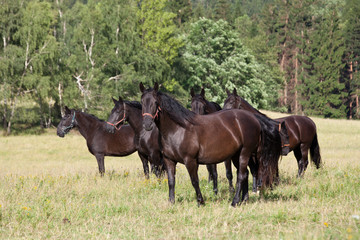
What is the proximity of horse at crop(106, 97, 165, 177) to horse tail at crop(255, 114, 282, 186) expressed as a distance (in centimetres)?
315

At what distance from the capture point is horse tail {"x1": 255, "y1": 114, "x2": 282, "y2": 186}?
27.3 feet

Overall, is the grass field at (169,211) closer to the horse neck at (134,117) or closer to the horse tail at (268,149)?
the horse tail at (268,149)

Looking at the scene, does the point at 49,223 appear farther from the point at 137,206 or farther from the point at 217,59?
the point at 217,59

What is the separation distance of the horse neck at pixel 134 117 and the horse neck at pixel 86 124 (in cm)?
266

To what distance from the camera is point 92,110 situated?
127 feet

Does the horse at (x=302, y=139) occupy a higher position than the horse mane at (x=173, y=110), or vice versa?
the horse mane at (x=173, y=110)

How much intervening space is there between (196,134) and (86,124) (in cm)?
656

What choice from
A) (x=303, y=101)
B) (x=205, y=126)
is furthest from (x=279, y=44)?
(x=205, y=126)

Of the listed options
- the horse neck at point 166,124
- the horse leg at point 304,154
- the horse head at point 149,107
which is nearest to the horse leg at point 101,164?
the horse neck at point 166,124

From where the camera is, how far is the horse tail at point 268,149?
833cm

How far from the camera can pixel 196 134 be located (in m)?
7.31

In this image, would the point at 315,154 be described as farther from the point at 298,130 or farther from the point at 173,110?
the point at 173,110

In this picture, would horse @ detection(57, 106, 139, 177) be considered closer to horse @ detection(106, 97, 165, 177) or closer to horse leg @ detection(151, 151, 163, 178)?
horse @ detection(106, 97, 165, 177)

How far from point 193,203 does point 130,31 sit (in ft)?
117
